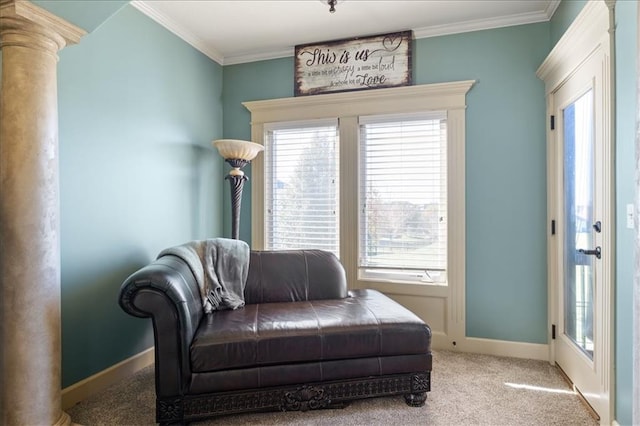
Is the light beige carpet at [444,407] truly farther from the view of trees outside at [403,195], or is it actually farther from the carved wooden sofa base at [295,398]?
the view of trees outside at [403,195]

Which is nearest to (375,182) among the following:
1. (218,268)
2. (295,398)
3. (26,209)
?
(218,268)

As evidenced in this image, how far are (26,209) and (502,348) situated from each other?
132 inches

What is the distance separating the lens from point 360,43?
3.24 m

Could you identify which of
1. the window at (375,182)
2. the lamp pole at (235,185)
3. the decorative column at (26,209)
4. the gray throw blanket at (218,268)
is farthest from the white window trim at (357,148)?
the decorative column at (26,209)

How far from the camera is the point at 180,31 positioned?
3055mm

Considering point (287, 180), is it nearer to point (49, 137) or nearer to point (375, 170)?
point (375, 170)

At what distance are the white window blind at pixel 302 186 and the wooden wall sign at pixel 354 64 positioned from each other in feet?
1.26

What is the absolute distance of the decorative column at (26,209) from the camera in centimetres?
165

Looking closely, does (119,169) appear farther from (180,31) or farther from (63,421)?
(63,421)

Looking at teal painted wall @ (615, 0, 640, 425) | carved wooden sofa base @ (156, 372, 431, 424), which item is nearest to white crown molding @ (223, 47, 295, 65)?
teal painted wall @ (615, 0, 640, 425)

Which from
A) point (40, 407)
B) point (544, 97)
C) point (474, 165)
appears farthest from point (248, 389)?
point (544, 97)

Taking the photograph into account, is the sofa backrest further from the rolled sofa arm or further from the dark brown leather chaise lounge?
the rolled sofa arm

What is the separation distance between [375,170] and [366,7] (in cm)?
133

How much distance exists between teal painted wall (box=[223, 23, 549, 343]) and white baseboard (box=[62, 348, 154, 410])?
265cm
